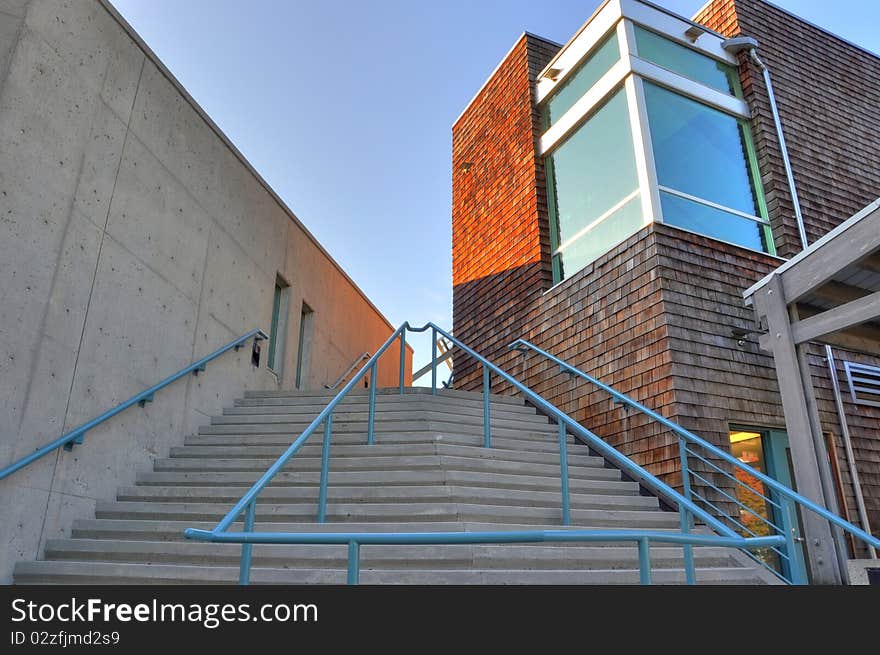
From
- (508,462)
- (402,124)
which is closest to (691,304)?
(508,462)

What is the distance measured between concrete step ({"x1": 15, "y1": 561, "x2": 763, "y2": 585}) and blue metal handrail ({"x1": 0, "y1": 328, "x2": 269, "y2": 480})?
67cm

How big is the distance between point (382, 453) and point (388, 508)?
1004mm

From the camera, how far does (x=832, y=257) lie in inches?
199

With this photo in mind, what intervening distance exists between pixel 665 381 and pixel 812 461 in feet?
4.95

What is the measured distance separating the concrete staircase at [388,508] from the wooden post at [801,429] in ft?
1.80

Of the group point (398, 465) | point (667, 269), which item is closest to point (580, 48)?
point (667, 269)

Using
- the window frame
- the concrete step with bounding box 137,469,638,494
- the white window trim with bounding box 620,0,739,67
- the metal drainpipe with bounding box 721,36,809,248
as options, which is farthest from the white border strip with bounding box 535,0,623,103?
the concrete step with bounding box 137,469,638,494

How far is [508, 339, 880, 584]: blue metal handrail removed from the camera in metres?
3.93

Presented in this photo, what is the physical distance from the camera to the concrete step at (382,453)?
5.51 m

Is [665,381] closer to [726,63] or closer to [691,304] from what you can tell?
[691,304]

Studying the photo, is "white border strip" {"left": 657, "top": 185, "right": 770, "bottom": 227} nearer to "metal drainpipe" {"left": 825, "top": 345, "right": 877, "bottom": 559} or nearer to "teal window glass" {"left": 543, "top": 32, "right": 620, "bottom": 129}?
"metal drainpipe" {"left": 825, "top": 345, "right": 877, "bottom": 559}

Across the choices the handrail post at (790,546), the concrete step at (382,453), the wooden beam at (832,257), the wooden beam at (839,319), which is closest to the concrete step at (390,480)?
the concrete step at (382,453)

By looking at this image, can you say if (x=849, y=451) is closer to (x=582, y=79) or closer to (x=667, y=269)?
(x=667, y=269)
